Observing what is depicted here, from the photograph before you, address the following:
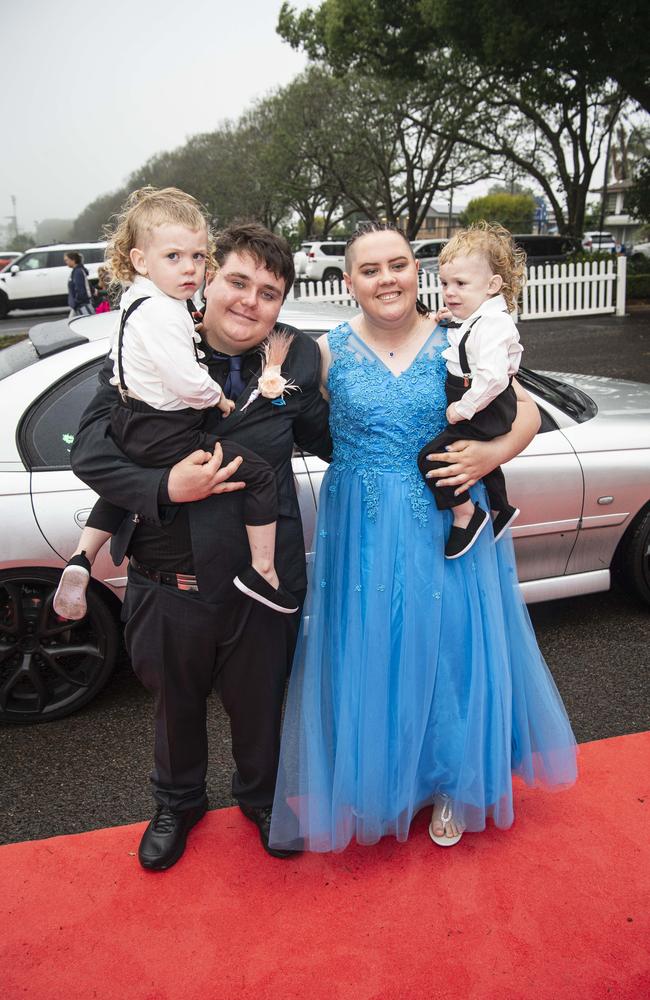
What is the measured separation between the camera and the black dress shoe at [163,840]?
2.46 meters

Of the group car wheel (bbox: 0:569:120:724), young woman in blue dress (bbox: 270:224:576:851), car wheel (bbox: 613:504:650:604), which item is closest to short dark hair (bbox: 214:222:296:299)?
Answer: young woman in blue dress (bbox: 270:224:576:851)

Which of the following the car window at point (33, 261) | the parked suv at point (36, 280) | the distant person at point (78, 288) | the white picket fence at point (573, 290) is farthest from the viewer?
the car window at point (33, 261)

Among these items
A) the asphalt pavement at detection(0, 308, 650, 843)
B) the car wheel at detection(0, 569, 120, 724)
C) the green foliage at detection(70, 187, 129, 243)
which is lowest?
the asphalt pavement at detection(0, 308, 650, 843)

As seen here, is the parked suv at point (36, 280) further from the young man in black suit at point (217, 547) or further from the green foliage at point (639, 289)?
the young man in black suit at point (217, 547)

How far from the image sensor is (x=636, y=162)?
2103 centimetres

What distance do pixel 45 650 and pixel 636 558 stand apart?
8.98 feet

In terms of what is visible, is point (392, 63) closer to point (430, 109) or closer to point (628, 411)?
point (430, 109)

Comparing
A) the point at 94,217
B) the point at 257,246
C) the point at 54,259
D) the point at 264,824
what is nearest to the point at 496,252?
the point at 257,246

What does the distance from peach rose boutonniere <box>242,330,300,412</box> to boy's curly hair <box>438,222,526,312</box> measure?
62cm

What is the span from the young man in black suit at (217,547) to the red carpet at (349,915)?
0.58 ft

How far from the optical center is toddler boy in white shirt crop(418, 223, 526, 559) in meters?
2.20

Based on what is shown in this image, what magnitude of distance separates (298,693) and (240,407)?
3.07 feet

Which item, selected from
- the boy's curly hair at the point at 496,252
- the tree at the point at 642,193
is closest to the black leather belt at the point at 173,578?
the boy's curly hair at the point at 496,252

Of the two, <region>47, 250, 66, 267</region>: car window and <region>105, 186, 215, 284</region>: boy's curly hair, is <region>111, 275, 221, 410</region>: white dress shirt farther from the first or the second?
<region>47, 250, 66, 267</region>: car window
